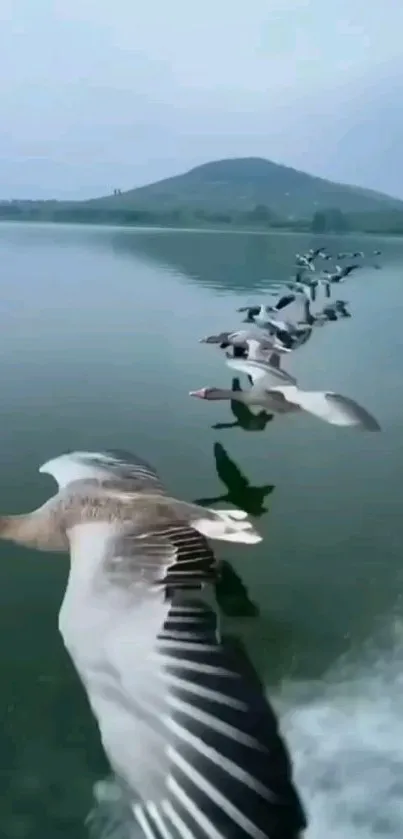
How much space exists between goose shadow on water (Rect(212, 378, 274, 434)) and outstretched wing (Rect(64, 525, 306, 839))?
0.27 m

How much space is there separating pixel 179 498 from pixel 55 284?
1.78 feet

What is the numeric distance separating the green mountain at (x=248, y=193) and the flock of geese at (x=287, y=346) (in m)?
0.11

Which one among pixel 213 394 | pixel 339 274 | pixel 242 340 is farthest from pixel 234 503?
pixel 339 274

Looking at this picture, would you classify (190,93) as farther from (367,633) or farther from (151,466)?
(367,633)

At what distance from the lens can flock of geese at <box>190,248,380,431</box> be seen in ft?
2.56

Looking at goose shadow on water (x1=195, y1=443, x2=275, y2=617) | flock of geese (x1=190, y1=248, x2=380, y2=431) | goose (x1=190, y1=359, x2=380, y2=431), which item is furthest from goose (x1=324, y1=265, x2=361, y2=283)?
goose shadow on water (x1=195, y1=443, x2=275, y2=617)

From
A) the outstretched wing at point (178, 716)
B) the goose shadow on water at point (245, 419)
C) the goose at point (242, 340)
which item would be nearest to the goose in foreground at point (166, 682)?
the outstretched wing at point (178, 716)

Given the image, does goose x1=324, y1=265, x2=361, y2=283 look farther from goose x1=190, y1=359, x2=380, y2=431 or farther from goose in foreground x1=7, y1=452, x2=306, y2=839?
goose in foreground x1=7, y1=452, x2=306, y2=839

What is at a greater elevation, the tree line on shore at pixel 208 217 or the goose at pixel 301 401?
the tree line on shore at pixel 208 217

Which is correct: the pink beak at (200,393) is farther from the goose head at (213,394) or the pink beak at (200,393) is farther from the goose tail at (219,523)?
the goose tail at (219,523)

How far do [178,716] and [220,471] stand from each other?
0.94ft

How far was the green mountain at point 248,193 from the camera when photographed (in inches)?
46.9

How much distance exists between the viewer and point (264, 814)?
Result: 39cm

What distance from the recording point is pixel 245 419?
0.77m
